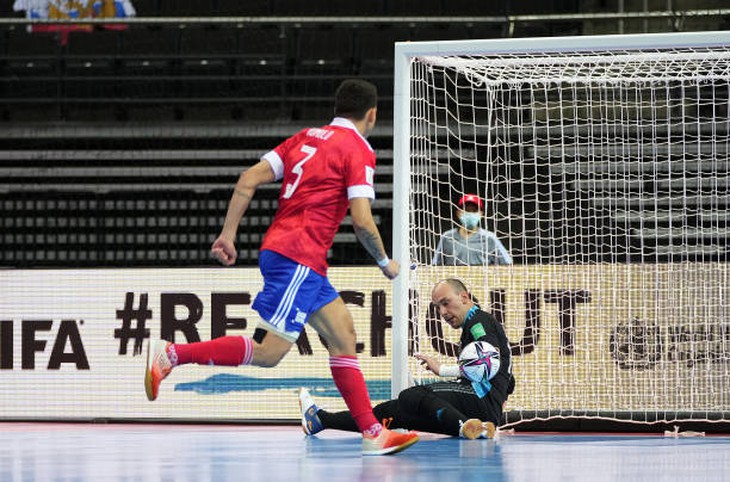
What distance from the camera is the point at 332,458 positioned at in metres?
6.16

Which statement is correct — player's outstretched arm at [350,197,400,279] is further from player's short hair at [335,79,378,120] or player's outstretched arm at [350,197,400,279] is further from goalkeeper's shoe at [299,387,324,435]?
goalkeeper's shoe at [299,387,324,435]

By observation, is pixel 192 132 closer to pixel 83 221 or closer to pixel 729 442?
pixel 83 221

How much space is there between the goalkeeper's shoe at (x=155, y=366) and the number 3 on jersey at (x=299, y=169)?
983mm

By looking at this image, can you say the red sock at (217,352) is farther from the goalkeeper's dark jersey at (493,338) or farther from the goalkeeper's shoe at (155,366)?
the goalkeeper's dark jersey at (493,338)

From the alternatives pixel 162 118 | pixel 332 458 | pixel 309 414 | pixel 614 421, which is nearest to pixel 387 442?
pixel 332 458

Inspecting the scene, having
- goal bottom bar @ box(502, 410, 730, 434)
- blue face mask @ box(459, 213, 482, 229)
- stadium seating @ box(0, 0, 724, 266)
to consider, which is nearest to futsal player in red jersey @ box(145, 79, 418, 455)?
goal bottom bar @ box(502, 410, 730, 434)

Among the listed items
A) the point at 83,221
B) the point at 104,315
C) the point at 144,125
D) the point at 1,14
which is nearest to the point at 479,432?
the point at 104,315

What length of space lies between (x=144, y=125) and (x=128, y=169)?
0.71 m

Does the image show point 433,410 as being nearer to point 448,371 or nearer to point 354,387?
point 448,371

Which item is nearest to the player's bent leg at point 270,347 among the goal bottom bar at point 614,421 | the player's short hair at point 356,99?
the player's short hair at point 356,99

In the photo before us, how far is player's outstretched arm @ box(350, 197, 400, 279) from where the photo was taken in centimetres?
594

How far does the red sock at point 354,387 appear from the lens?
6.21m

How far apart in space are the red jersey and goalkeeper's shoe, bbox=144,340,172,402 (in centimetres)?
71

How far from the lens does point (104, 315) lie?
10078mm
